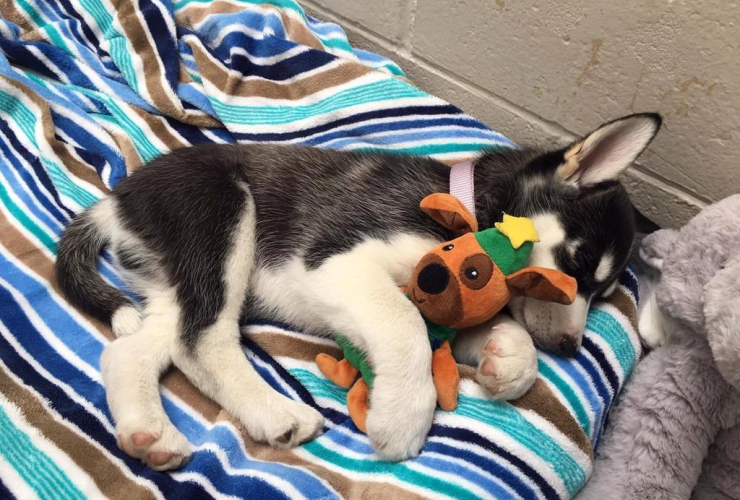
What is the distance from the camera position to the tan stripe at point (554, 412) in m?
1.78

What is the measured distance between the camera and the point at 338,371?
1.97 m

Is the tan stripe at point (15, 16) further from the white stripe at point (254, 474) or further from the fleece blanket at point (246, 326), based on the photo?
the white stripe at point (254, 474)

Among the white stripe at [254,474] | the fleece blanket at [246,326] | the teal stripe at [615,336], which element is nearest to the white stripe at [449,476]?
the fleece blanket at [246,326]

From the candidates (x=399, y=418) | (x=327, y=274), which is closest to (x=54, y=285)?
(x=327, y=274)

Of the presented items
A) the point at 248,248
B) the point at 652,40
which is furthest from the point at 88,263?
the point at 652,40

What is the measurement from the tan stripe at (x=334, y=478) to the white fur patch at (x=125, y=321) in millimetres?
459

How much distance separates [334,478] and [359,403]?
24 centimetres

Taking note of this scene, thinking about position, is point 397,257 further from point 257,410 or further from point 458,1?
point 458,1

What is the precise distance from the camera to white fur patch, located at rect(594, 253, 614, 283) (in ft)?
6.43

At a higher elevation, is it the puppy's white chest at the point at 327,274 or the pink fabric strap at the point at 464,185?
the pink fabric strap at the point at 464,185

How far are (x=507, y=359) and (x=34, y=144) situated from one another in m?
2.43

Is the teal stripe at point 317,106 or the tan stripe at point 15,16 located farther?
the tan stripe at point 15,16

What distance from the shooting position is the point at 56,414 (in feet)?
5.92

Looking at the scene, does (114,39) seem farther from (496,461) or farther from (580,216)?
(496,461)
